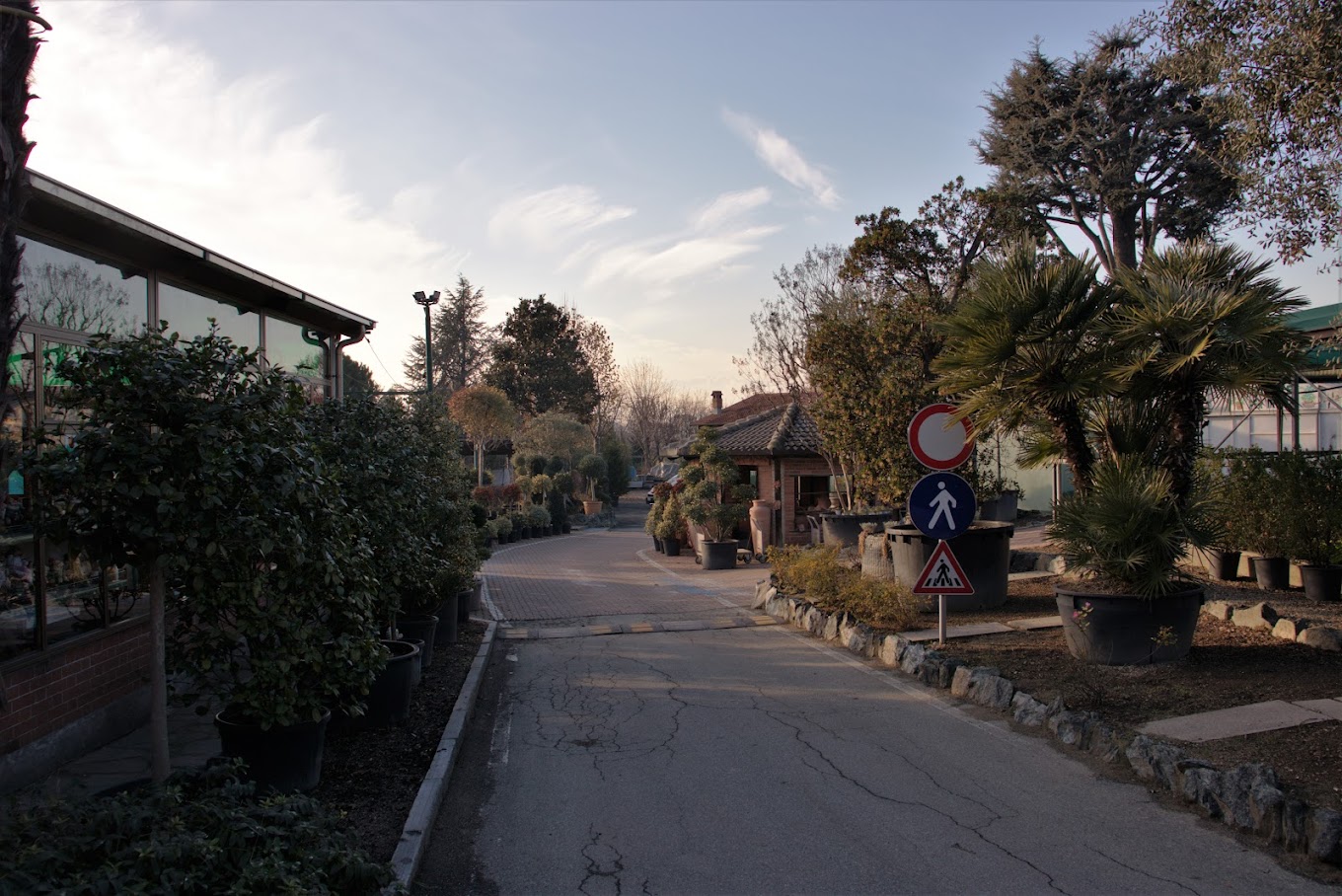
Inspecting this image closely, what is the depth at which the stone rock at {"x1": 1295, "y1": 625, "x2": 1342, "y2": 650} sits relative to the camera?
7.18 meters

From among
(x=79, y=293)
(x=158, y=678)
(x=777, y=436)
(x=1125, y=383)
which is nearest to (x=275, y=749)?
(x=158, y=678)

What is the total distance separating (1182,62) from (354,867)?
10.6 m

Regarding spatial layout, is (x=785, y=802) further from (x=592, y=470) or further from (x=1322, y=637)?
(x=592, y=470)

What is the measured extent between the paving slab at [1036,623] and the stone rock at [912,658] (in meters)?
1.31

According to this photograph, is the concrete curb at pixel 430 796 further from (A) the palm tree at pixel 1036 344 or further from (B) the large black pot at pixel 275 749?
(A) the palm tree at pixel 1036 344

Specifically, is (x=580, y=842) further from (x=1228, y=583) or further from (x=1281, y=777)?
(x=1228, y=583)

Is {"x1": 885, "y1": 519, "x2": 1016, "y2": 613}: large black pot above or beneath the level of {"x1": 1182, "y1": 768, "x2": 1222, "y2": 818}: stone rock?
above

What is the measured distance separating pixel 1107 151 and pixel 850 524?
13846 mm

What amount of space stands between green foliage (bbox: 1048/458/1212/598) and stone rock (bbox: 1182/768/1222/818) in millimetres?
2396

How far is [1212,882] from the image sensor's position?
4.11 metres

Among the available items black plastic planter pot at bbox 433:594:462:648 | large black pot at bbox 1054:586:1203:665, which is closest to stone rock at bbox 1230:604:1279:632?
large black pot at bbox 1054:586:1203:665

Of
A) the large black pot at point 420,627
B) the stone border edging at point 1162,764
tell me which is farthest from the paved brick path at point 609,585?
the stone border edging at point 1162,764

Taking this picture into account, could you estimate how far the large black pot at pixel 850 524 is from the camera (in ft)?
60.4

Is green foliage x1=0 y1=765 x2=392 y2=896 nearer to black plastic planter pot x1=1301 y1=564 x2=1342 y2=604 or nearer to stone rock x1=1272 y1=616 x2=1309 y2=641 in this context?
stone rock x1=1272 y1=616 x2=1309 y2=641
